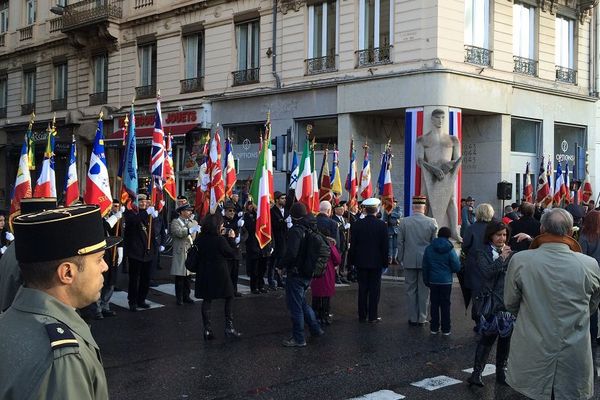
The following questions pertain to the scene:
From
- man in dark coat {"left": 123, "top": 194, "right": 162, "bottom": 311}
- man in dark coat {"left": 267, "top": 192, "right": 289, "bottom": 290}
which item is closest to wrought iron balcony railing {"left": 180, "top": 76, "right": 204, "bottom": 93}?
man in dark coat {"left": 267, "top": 192, "right": 289, "bottom": 290}

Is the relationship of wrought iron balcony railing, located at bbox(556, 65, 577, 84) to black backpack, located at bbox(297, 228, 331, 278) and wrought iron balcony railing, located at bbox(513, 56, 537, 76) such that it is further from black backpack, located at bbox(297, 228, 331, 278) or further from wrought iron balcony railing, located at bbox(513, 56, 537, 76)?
black backpack, located at bbox(297, 228, 331, 278)

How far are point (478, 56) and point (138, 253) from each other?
13916 mm

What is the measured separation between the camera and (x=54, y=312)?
2.09 metres

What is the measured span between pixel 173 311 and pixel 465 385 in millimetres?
5529

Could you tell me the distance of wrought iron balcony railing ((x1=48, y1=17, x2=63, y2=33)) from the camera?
100.0 ft

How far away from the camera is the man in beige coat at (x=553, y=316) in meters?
4.45

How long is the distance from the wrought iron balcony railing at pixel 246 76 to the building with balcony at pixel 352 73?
0.06 meters

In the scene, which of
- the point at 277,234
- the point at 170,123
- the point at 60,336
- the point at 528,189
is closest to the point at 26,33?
the point at 170,123

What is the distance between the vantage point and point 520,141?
73.0 feet

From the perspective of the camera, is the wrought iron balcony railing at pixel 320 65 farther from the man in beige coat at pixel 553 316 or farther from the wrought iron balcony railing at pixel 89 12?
the man in beige coat at pixel 553 316

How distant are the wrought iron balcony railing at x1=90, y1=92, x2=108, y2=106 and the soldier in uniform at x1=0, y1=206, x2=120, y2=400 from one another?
2759 cm

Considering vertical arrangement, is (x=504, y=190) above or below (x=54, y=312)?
above

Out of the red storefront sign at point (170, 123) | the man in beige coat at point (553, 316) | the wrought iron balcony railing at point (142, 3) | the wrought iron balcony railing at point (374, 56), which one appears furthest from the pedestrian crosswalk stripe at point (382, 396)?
the wrought iron balcony railing at point (142, 3)

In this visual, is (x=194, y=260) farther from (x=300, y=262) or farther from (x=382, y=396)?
(x=382, y=396)
